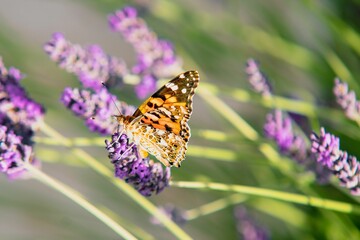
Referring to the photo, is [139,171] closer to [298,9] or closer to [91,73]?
[91,73]

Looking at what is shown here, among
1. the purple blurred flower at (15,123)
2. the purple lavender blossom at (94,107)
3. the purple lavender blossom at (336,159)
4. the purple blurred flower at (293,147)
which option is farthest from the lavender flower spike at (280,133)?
the purple blurred flower at (15,123)

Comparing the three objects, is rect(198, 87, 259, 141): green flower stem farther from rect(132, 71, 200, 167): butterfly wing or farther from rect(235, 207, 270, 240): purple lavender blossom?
rect(235, 207, 270, 240): purple lavender blossom

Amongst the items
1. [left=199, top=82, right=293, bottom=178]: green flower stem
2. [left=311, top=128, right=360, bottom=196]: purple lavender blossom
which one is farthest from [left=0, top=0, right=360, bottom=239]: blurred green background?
[left=311, top=128, right=360, bottom=196]: purple lavender blossom

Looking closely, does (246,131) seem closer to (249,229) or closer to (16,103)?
(249,229)

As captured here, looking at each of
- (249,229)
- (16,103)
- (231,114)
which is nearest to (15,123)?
(16,103)

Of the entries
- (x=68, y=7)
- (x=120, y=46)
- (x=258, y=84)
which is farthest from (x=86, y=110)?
(x=68, y=7)

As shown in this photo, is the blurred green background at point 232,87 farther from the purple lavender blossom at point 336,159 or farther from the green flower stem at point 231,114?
the purple lavender blossom at point 336,159
